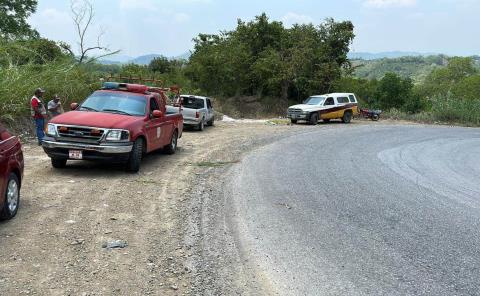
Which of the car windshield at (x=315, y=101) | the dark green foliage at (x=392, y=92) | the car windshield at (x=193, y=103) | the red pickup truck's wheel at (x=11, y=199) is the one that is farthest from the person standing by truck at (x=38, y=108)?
the dark green foliage at (x=392, y=92)

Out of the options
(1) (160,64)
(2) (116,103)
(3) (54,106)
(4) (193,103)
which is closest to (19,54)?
(3) (54,106)

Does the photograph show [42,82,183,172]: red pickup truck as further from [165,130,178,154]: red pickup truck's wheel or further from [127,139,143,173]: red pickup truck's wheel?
[165,130,178,154]: red pickup truck's wheel

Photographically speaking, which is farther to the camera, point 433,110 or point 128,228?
point 433,110

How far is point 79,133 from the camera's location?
10172 mm

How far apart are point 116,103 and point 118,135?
5.62 ft

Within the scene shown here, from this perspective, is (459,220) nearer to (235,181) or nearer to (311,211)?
(311,211)

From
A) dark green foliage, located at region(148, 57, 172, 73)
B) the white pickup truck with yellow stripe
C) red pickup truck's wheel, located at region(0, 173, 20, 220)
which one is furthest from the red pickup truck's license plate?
dark green foliage, located at region(148, 57, 172, 73)

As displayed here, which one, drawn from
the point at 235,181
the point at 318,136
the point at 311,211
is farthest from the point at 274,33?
the point at 311,211

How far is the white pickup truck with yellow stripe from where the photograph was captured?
29973 millimetres

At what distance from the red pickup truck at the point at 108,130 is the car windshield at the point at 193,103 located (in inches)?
433

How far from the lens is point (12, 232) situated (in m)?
6.30

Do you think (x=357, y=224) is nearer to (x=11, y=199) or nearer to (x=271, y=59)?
(x=11, y=199)

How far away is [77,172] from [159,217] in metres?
3.97

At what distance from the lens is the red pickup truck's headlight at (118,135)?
10148mm
